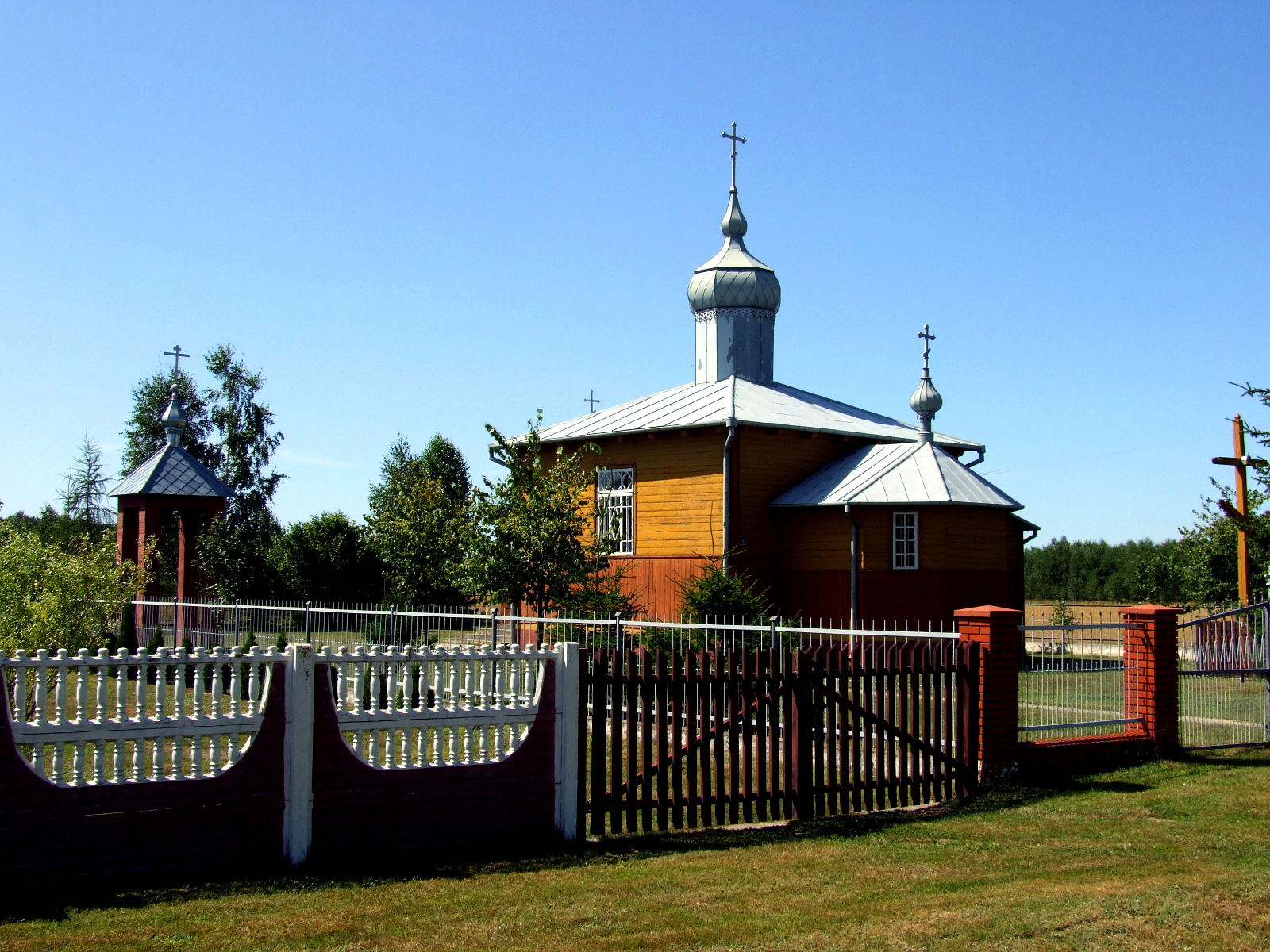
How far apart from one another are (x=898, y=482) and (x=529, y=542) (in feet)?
24.2

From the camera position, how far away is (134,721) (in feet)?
22.5

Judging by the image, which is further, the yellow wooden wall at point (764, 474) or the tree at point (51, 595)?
the yellow wooden wall at point (764, 474)

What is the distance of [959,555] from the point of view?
23.2 meters

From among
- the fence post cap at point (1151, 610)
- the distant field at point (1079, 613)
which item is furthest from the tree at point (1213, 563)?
the fence post cap at point (1151, 610)

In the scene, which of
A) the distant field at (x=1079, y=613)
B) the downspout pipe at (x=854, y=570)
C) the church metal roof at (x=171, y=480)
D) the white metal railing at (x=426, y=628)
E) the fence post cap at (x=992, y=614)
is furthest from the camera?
the distant field at (x=1079, y=613)

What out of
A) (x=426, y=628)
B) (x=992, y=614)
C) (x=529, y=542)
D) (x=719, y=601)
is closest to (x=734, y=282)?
(x=529, y=542)

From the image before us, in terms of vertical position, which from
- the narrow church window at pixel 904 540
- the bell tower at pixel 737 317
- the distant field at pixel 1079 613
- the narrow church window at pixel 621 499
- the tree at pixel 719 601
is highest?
the bell tower at pixel 737 317

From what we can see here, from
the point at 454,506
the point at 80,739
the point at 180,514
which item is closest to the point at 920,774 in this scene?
the point at 80,739

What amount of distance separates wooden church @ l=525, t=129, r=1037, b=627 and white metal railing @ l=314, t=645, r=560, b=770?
13.7 m

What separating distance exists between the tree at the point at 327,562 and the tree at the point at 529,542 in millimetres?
17267

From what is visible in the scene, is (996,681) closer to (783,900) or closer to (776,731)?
(776,731)

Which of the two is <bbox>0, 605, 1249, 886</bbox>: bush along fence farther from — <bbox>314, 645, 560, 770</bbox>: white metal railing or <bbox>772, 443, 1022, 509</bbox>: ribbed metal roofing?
<bbox>772, 443, 1022, 509</bbox>: ribbed metal roofing

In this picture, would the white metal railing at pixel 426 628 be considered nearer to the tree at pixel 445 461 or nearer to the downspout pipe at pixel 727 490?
the downspout pipe at pixel 727 490

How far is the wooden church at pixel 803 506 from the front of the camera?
23.1 metres
